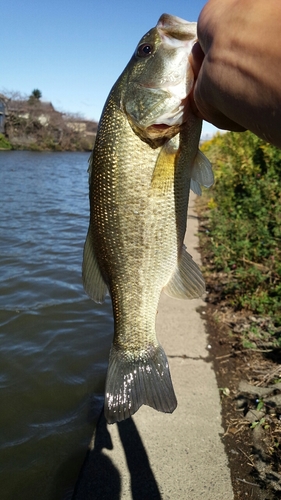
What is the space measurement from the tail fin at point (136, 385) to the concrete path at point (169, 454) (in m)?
1.09

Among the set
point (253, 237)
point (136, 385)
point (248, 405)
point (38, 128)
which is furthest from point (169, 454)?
point (38, 128)

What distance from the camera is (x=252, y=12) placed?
3.91 feet

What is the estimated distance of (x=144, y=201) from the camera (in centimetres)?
194

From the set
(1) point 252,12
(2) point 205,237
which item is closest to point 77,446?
(1) point 252,12

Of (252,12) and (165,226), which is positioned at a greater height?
(252,12)

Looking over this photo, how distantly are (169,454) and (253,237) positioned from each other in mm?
3819

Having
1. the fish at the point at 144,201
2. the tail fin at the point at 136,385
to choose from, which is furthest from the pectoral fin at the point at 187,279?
the tail fin at the point at 136,385

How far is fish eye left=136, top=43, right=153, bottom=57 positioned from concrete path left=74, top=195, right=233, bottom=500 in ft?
9.15

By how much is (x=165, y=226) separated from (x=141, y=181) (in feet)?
0.87

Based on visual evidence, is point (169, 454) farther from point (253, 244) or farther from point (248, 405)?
point (253, 244)

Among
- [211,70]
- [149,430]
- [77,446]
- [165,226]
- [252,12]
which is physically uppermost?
[252,12]

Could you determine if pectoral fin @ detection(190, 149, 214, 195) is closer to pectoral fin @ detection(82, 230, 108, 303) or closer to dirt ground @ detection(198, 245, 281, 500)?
pectoral fin @ detection(82, 230, 108, 303)

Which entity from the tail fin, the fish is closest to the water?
the tail fin

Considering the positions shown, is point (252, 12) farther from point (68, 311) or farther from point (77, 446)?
point (68, 311)
